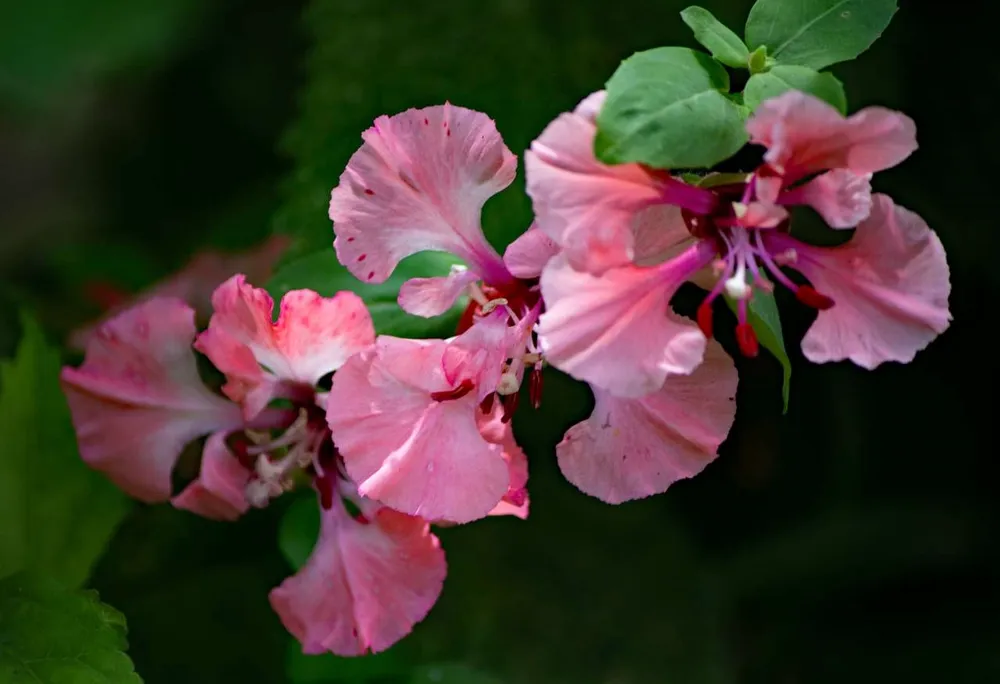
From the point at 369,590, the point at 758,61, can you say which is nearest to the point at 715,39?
the point at 758,61

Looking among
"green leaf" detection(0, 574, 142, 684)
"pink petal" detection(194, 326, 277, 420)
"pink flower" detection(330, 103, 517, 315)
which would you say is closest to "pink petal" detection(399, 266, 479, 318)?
"pink flower" detection(330, 103, 517, 315)

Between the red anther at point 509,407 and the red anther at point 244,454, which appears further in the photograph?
the red anther at point 244,454

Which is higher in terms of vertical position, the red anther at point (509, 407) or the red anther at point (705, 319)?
the red anther at point (705, 319)

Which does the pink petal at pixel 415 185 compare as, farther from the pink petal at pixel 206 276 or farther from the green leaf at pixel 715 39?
the pink petal at pixel 206 276

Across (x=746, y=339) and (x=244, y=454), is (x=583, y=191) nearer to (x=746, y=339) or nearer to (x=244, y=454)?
(x=746, y=339)

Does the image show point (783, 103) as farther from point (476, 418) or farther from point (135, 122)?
point (135, 122)

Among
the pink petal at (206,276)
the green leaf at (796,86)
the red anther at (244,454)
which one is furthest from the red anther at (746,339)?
the pink petal at (206,276)

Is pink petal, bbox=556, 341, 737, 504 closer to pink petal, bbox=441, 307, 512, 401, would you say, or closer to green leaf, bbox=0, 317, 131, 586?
pink petal, bbox=441, 307, 512, 401
